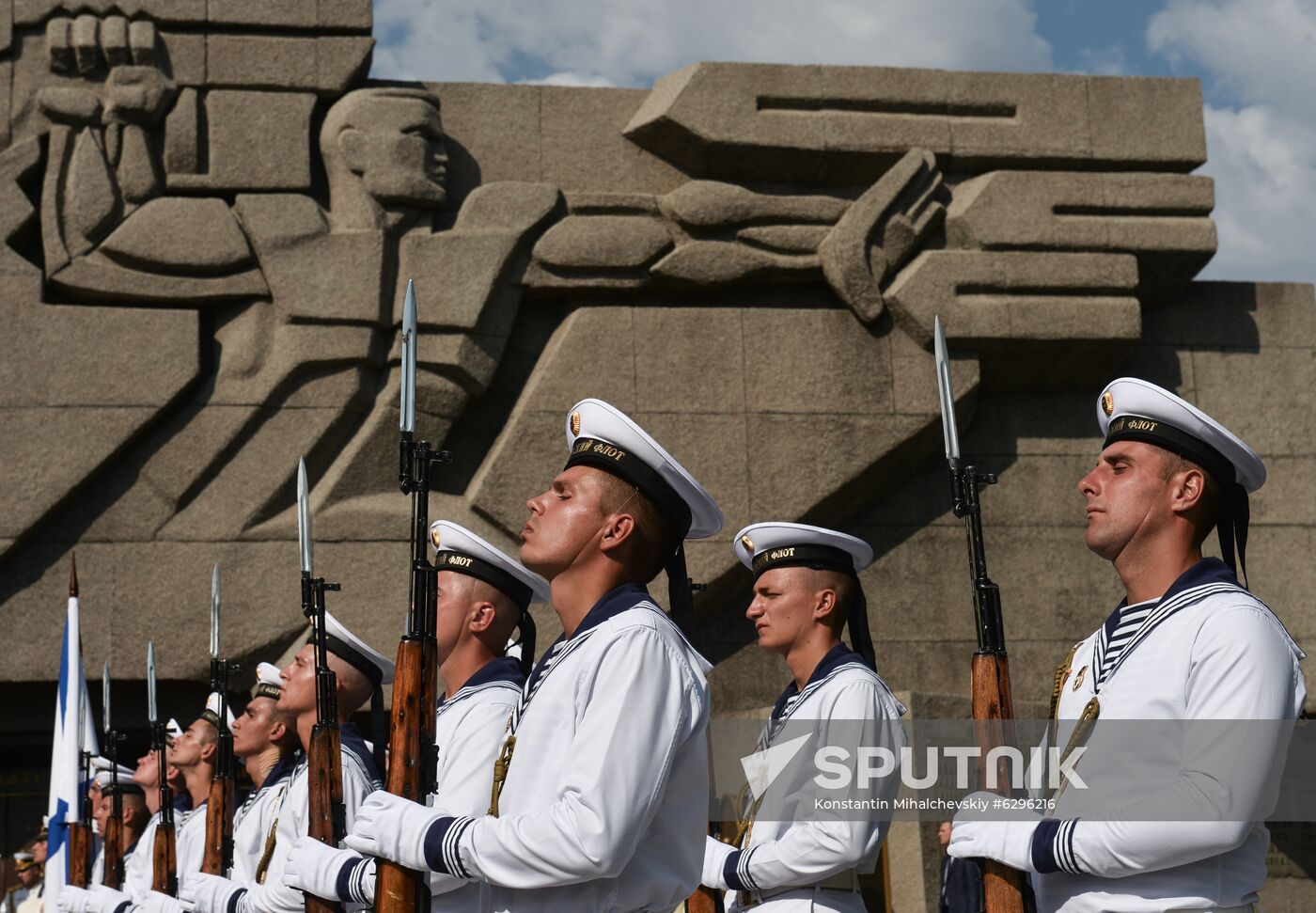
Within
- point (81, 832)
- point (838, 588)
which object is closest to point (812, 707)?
point (838, 588)

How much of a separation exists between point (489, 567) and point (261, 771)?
2.46m

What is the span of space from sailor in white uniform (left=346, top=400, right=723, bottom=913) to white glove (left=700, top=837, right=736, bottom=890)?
1551 mm

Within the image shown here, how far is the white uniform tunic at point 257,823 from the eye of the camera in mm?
5438

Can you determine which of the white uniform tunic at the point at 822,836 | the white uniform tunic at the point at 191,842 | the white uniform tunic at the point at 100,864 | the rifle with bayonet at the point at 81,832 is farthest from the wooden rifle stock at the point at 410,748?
the white uniform tunic at the point at 100,864

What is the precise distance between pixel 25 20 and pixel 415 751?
348 inches

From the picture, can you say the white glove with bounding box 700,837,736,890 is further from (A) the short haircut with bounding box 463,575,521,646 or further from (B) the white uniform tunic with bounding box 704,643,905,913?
(A) the short haircut with bounding box 463,575,521,646

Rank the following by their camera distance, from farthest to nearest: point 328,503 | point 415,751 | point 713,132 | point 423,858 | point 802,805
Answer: point 713,132, point 328,503, point 802,805, point 415,751, point 423,858

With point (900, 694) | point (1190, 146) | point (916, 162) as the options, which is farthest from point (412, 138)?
point (1190, 146)

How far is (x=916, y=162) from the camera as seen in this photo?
1124cm

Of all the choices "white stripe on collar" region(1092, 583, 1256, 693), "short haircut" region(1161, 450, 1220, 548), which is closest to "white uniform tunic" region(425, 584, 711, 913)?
"white stripe on collar" region(1092, 583, 1256, 693)

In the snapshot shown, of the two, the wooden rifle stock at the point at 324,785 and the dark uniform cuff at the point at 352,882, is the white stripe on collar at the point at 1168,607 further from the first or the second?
the wooden rifle stock at the point at 324,785

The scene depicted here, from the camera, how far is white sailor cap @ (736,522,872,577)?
5.07 meters

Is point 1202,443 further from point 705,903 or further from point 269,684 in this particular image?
point 269,684

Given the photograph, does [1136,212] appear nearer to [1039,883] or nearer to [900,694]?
[900,694]
